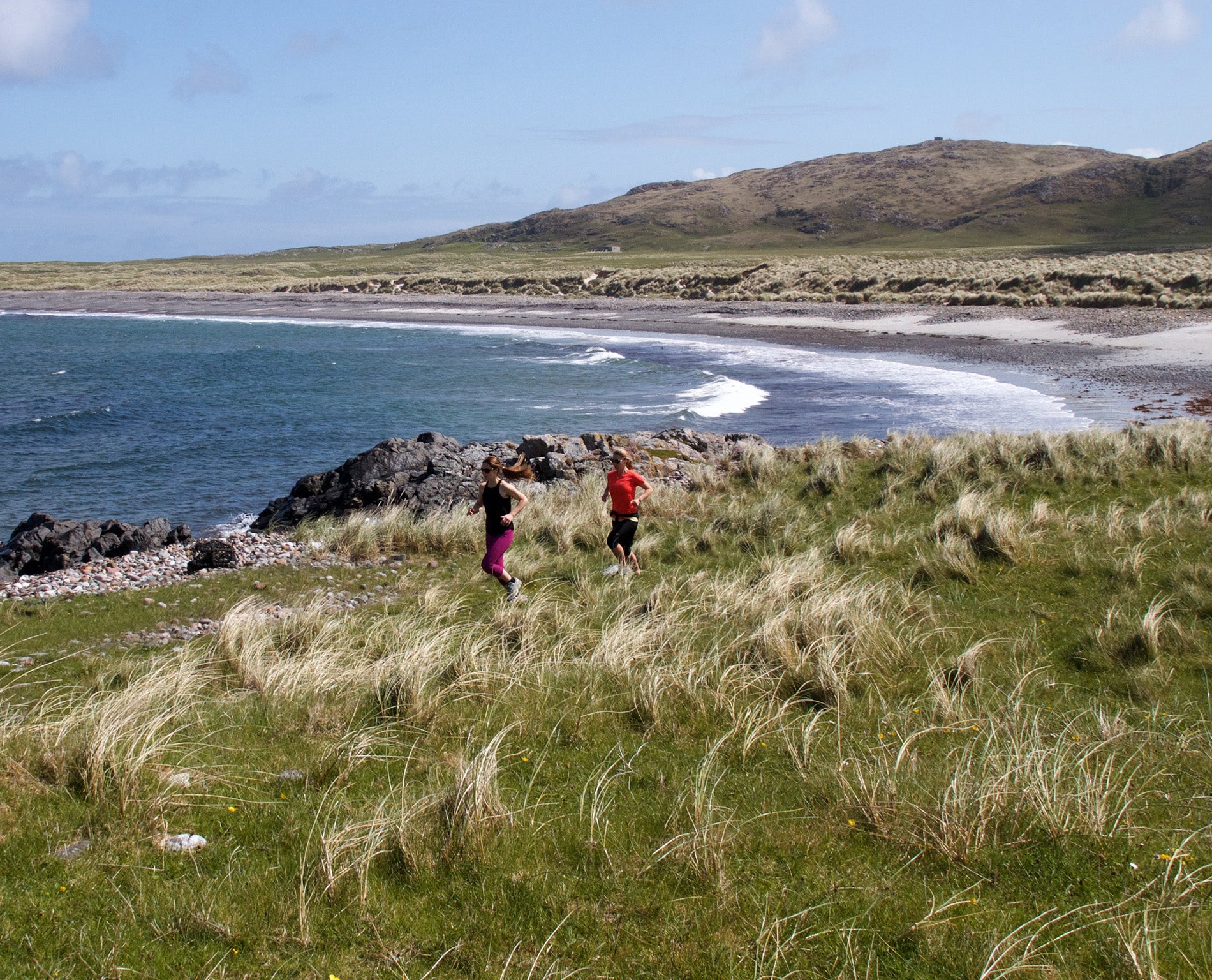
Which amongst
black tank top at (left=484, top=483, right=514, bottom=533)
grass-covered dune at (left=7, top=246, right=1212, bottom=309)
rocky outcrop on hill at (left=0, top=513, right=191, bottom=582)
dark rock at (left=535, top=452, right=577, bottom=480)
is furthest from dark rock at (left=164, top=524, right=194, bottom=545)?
grass-covered dune at (left=7, top=246, right=1212, bottom=309)

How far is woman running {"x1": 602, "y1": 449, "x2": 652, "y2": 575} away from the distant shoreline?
1596cm

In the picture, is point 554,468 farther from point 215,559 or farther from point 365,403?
point 365,403

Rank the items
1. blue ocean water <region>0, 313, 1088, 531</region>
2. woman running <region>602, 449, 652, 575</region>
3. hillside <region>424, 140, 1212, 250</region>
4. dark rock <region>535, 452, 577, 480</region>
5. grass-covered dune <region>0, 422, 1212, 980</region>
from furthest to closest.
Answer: hillside <region>424, 140, 1212, 250</region> → blue ocean water <region>0, 313, 1088, 531</region> → dark rock <region>535, 452, 577, 480</region> → woman running <region>602, 449, 652, 575</region> → grass-covered dune <region>0, 422, 1212, 980</region>

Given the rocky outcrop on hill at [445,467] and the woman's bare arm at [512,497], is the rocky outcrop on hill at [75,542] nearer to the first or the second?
the rocky outcrop on hill at [445,467]

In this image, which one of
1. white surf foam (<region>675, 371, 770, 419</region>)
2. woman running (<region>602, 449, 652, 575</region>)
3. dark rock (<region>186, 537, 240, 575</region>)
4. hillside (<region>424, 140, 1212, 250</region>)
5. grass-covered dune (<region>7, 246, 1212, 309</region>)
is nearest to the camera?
woman running (<region>602, 449, 652, 575</region>)

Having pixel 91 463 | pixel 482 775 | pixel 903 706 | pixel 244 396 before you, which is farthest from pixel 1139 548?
pixel 244 396

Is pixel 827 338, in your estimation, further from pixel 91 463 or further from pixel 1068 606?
pixel 1068 606

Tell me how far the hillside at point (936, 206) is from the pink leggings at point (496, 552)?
9145 centimetres

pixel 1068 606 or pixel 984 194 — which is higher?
pixel 984 194

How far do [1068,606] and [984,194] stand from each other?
157830 mm

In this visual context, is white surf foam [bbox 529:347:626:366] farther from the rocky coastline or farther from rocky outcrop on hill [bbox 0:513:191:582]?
rocky outcrop on hill [bbox 0:513:191:582]

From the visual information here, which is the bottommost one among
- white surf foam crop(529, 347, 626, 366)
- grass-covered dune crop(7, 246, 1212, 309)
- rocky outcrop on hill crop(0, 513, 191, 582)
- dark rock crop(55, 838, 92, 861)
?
rocky outcrop on hill crop(0, 513, 191, 582)

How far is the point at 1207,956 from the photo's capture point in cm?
324

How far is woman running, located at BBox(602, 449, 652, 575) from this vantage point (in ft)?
31.8
